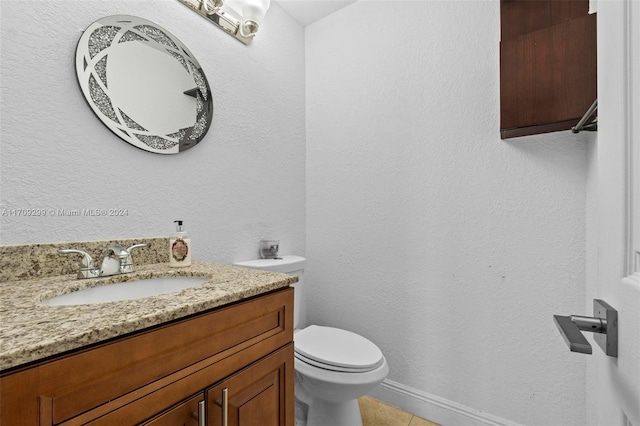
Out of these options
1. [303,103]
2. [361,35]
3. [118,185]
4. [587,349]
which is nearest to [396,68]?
[361,35]

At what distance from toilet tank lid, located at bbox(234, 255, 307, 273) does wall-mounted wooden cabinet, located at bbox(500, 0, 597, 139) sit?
3.69 ft

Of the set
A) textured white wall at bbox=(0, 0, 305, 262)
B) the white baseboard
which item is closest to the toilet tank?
textured white wall at bbox=(0, 0, 305, 262)

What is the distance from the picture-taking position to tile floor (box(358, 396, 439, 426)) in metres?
1.43

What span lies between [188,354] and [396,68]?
1.61 metres

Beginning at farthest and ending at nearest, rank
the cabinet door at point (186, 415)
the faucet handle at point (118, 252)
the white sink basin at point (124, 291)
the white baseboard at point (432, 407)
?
1. the white baseboard at point (432, 407)
2. the faucet handle at point (118, 252)
3. the white sink basin at point (124, 291)
4. the cabinet door at point (186, 415)

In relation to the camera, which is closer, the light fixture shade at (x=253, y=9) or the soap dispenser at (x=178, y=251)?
the soap dispenser at (x=178, y=251)

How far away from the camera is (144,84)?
113cm

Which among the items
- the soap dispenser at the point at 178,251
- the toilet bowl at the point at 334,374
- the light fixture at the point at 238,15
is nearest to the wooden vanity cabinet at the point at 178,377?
the toilet bowl at the point at 334,374

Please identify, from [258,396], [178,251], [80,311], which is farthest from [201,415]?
[178,251]

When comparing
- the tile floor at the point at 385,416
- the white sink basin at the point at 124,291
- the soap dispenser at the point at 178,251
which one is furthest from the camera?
the tile floor at the point at 385,416

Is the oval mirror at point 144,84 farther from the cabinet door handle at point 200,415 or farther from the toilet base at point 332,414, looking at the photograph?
the toilet base at point 332,414

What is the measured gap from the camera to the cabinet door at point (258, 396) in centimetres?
65

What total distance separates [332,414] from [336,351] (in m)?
0.27

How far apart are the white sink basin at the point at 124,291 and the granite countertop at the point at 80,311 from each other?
18mm
